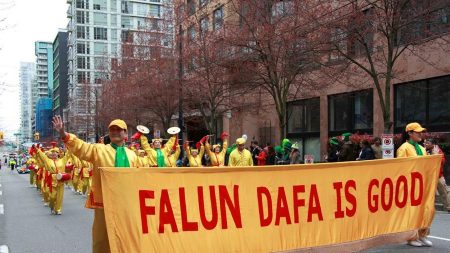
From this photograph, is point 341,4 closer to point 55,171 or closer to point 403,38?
point 403,38

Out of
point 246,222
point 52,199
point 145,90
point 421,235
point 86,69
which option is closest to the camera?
point 246,222

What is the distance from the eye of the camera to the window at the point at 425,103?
1944 centimetres

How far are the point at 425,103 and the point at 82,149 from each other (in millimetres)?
17897

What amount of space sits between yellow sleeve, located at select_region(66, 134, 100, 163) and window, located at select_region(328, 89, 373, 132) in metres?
19.3

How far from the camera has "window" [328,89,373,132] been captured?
23.4m

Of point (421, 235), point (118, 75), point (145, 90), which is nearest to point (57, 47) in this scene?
point (118, 75)

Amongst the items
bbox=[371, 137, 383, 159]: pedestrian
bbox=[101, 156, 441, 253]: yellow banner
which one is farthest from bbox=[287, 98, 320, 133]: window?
bbox=[101, 156, 441, 253]: yellow banner

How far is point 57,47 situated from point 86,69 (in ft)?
106

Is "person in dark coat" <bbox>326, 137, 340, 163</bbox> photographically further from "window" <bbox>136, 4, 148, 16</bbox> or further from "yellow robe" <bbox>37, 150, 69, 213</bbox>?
"window" <bbox>136, 4, 148, 16</bbox>

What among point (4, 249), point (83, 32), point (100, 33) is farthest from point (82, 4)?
point (4, 249)

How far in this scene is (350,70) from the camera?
20.9m

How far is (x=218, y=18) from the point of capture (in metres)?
25.0

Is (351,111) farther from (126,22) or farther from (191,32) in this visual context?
(126,22)

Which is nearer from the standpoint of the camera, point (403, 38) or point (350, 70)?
point (403, 38)
